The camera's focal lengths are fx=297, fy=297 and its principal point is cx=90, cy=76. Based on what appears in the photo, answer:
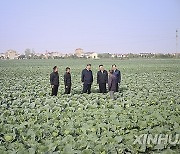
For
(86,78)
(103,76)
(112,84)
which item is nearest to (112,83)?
(112,84)

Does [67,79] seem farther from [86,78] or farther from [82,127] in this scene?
[82,127]

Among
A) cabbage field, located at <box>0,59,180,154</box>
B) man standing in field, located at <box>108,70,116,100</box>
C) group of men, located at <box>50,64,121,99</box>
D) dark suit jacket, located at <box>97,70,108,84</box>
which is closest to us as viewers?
cabbage field, located at <box>0,59,180,154</box>

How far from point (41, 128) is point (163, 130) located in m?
2.90

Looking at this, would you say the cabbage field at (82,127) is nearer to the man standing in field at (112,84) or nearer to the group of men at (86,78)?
the man standing in field at (112,84)

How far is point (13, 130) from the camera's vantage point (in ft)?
22.7

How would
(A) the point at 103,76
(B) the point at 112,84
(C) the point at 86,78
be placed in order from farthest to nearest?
(A) the point at 103,76 → (C) the point at 86,78 → (B) the point at 112,84

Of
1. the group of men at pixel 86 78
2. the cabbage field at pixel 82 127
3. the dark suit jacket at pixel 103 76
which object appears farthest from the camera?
the dark suit jacket at pixel 103 76

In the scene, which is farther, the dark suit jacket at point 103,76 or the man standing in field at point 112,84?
the dark suit jacket at point 103,76

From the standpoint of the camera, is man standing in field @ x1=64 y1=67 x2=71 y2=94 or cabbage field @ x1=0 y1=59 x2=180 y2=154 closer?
cabbage field @ x1=0 y1=59 x2=180 y2=154

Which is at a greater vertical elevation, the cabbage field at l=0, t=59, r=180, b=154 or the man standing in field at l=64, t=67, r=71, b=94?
the man standing in field at l=64, t=67, r=71, b=94

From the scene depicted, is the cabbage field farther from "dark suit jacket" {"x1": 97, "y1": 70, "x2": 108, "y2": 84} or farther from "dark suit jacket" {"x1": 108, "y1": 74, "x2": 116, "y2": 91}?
"dark suit jacket" {"x1": 97, "y1": 70, "x2": 108, "y2": 84}

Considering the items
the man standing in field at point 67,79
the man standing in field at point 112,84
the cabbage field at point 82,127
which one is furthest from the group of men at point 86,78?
the cabbage field at point 82,127

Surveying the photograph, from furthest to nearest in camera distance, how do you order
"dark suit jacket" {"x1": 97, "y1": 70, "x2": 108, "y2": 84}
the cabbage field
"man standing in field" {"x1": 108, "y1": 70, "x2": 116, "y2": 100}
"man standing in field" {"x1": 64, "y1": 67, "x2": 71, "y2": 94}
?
"dark suit jacket" {"x1": 97, "y1": 70, "x2": 108, "y2": 84}, "man standing in field" {"x1": 64, "y1": 67, "x2": 71, "y2": 94}, "man standing in field" {"x1": 108, "y1": 70, "x2": 116, "y2": 100}, the cabbage field

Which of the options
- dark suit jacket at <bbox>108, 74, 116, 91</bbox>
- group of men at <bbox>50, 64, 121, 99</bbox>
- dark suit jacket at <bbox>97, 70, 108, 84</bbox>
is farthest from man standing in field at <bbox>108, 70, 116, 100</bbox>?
dark suit jacket at <bbox>97, 70, 108, 84</bbox>
